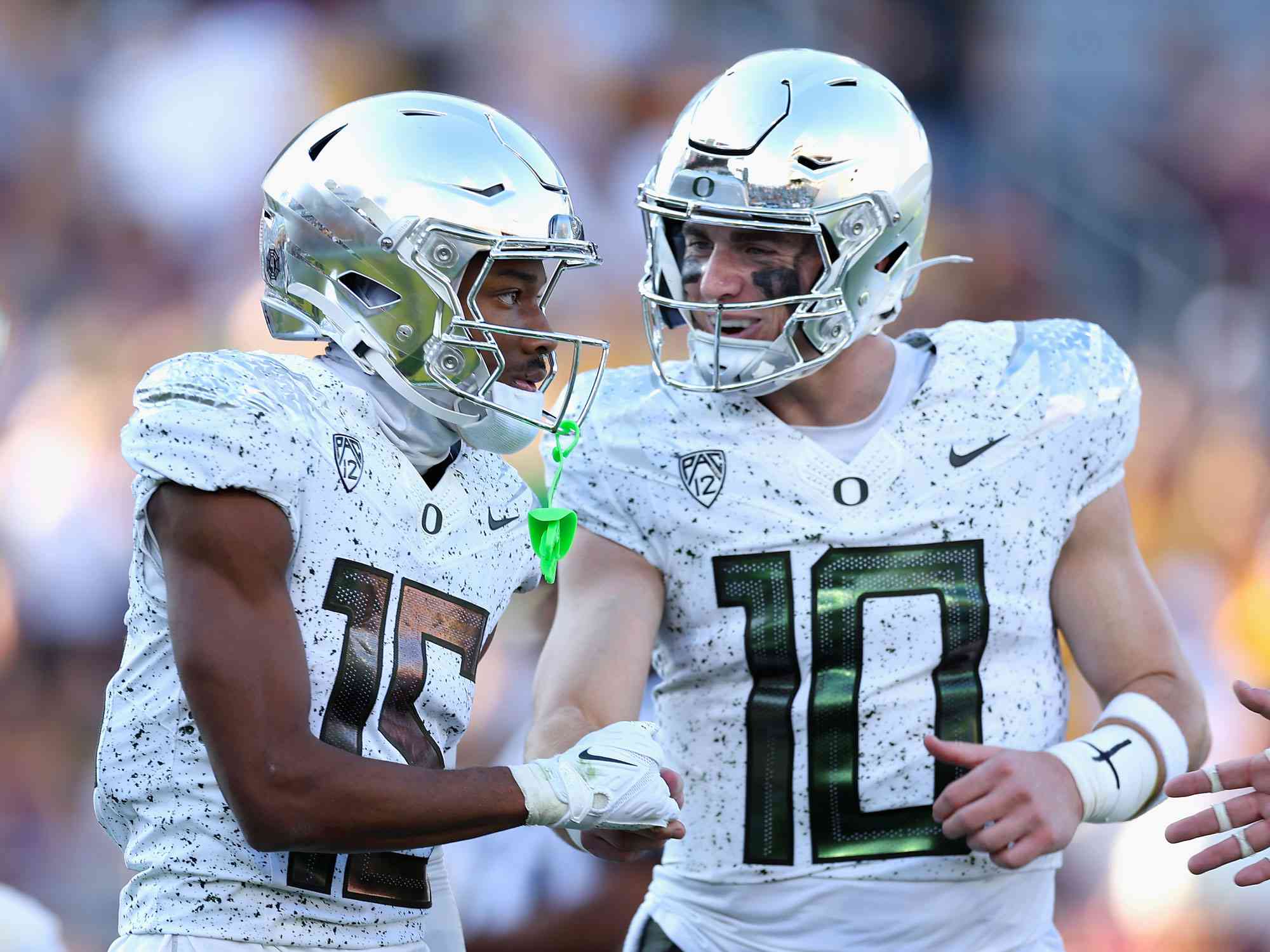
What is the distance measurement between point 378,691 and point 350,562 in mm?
138

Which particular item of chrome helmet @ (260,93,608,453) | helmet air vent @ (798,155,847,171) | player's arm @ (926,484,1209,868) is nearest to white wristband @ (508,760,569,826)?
chrome helmet @ (260,93,608,453)

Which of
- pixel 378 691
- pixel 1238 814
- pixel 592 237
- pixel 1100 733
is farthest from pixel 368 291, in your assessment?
pixel 592 237

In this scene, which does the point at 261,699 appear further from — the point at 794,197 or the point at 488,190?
the point at 794,197

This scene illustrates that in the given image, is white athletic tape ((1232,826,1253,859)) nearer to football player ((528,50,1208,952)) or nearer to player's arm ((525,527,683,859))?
football player ((528,50,1208,952))

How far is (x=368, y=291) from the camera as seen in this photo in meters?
1.85

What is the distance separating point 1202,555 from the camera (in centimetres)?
469

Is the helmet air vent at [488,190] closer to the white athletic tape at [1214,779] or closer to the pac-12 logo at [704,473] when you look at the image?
the pac-12 logo at [704,473]

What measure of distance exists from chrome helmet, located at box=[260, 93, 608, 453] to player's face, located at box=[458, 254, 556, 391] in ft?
0.05

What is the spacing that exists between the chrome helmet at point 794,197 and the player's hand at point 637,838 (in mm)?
595

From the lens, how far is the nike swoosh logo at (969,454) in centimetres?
226

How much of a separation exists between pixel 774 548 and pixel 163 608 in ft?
2.87

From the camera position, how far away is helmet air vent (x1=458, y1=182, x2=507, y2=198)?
1.82m

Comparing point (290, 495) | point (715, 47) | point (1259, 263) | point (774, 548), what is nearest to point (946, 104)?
point (715, 47)

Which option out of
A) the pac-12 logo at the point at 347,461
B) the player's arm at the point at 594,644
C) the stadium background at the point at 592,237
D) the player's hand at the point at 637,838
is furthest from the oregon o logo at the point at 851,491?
the stadium background at the point at 592,237
